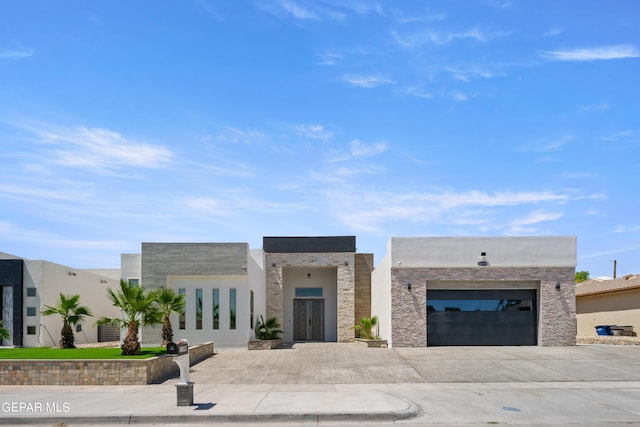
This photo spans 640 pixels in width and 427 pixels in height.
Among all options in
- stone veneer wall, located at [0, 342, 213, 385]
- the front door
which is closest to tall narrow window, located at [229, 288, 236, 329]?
the front door

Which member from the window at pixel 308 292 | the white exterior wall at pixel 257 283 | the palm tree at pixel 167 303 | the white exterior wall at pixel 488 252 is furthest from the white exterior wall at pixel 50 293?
the white exterior wall at pixel 488 252

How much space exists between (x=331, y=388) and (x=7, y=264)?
19.2 metres

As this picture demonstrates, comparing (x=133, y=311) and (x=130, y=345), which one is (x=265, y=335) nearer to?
(x=133, y=311)

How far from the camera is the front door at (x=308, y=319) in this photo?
1303 inches

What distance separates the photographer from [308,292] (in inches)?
1313

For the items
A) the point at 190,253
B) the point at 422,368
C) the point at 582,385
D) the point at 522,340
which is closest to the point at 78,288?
the point at 190,253

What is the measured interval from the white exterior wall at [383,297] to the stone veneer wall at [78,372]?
1214cm

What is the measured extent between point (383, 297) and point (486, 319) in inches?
185

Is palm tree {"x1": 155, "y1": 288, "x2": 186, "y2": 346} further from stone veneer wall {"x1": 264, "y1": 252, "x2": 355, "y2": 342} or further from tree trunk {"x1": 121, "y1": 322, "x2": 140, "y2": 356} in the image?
stone veneer wall {"x1": 264, "y1": 252, "x2": 355, "y2": 342}

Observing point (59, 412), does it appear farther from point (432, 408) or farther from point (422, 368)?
point (422, 368)

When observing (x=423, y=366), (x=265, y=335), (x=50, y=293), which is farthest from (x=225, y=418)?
(x=50, y=293)

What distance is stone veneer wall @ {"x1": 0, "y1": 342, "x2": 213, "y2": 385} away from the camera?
15.7m

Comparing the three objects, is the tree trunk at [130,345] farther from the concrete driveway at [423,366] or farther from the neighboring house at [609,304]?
the neighboring house at [609,304]

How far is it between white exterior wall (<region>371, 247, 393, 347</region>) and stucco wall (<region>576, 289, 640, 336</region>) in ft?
43.3
